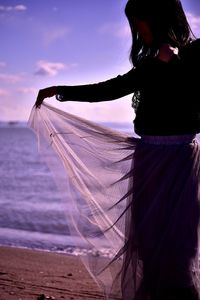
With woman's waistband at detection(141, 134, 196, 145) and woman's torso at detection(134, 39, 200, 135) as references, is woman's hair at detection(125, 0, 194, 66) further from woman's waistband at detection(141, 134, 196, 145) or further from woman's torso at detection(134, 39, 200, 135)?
woman's waistband at detection(141, 134, 196, 145)

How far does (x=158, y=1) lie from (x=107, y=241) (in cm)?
153

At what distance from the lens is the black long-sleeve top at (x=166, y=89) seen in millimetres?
2748

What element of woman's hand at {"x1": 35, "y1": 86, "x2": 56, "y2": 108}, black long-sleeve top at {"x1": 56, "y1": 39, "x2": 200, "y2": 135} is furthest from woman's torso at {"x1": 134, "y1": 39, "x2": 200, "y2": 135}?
woman's hand at {"x1": 35, "y1": 86, "x2": 56, "y2": 108}

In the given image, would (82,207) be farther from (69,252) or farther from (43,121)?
(69,252)

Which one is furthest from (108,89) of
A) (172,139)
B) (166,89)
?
(172,139)

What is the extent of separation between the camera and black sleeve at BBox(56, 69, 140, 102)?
2746 millimetres

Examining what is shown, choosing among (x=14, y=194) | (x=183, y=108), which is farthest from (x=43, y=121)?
(x=14, y=194)

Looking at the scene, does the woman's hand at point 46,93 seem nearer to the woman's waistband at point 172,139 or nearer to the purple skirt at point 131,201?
the purple skirt at point 131,201

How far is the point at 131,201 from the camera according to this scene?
3018mm

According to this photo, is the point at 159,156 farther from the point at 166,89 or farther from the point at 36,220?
the point at 36,220

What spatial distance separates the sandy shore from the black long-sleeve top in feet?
7.29

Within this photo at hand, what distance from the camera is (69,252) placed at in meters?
7.67

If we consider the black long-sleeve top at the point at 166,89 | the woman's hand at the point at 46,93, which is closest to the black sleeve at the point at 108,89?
the black long-sleeve top at the point at 166,89

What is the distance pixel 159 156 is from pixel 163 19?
776 mm
